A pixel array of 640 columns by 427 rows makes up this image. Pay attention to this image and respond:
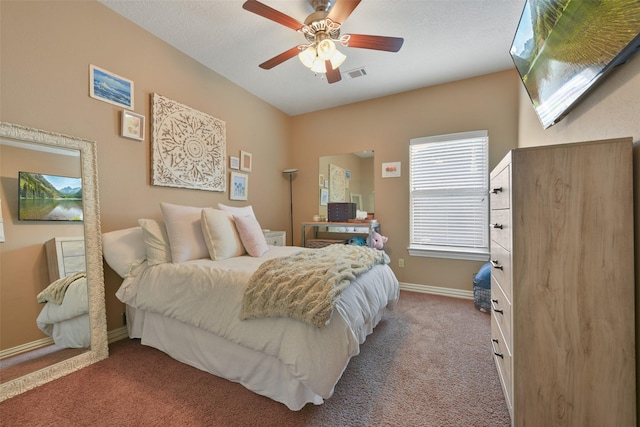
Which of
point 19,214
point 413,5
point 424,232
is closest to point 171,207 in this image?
point 19,214

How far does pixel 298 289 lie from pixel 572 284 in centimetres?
119

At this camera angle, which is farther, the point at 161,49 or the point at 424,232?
the point at 424,232

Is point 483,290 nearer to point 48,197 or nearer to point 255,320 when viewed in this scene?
point 255,320

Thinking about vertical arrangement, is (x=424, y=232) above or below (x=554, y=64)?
below

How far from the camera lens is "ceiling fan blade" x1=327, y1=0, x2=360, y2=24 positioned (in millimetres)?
1604

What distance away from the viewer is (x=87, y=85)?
6.47 feet

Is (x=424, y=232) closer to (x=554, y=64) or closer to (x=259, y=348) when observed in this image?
(x=554, y=64)

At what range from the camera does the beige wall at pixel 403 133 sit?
119 inches

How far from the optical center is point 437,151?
3355 mm

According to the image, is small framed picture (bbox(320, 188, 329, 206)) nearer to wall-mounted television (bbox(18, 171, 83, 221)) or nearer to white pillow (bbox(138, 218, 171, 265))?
white pillow (bbox(138, 218, 171, 265))

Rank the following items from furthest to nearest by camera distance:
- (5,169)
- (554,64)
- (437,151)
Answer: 1. (437,151)
2. (5,169)
3. (554,64)

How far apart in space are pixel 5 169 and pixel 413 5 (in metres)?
3.04

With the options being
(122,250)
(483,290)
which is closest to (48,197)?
(122,250)

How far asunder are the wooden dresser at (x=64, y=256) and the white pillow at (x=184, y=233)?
22.1 inches
